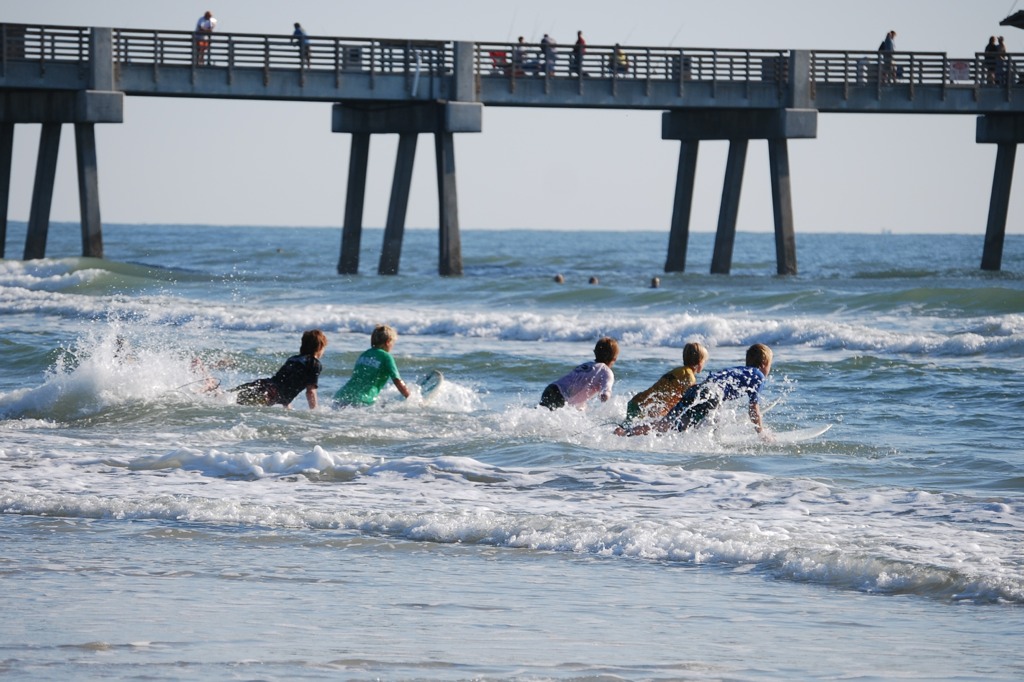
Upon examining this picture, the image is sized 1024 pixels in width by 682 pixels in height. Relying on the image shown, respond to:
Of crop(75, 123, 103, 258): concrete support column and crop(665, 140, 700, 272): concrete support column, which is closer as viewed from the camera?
crop(75, 123, 103, 258): concrete support column

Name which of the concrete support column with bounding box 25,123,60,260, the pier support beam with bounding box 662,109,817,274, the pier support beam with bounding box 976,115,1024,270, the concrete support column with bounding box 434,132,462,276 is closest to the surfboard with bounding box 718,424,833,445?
the concrete support column with bounding box 434,132,462,276

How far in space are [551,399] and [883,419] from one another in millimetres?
3477

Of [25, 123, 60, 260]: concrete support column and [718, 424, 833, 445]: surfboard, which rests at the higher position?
[25, 123, 60, 260]: concrete support column

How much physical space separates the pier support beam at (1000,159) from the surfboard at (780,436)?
906 inches

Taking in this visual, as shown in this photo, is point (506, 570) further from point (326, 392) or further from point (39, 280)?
point (39, 280)

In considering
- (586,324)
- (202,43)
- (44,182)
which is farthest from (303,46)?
(586,324)

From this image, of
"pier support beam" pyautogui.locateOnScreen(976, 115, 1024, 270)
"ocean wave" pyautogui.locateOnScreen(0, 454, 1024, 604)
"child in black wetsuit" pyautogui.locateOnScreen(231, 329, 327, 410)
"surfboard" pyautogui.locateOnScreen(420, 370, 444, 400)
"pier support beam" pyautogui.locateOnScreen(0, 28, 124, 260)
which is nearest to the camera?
"ocean wave" pyautogui.locateOnScreen(0, 454, 1024, 604)

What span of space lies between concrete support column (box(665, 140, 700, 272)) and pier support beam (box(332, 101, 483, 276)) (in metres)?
5.30

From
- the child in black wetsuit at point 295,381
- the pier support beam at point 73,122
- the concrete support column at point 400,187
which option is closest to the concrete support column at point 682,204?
the concrete support column at point 400,187

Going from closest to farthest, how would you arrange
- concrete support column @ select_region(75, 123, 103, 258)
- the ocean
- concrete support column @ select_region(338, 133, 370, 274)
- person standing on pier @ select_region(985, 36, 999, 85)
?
the ocean
concrete support column @ select_region(75, 123, 103, 258)
concrete support column @ select_region(338, 133, 370, 274)
person standing on pier @ select_region(985, 36, 999, 85)

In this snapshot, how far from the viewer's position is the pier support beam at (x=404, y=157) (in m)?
28.6

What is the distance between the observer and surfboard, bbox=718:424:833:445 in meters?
10.9

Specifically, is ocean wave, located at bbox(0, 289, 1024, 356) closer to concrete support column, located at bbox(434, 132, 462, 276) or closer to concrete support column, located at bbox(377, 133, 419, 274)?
concrete support column, located at bbox(434, 132, 462, 276)

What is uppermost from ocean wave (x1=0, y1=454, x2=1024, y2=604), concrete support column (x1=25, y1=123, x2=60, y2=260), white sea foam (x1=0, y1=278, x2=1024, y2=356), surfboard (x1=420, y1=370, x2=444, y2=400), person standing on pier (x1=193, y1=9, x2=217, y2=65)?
person standing on pier (x1=193, y1=9, x2=217, y2=65)
